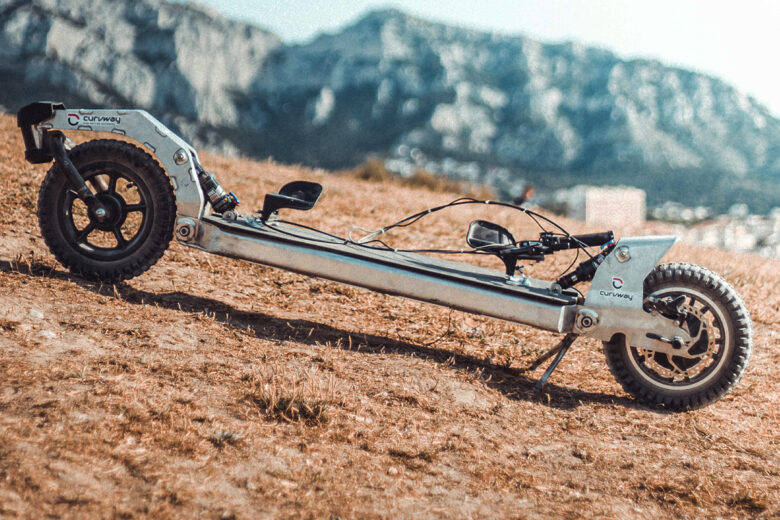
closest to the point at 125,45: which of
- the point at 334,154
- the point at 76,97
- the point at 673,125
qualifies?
the point at 76,97

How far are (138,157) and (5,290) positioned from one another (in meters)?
1.23

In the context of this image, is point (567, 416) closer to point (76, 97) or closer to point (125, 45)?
point (76, 97)

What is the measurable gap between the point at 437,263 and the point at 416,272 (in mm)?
493

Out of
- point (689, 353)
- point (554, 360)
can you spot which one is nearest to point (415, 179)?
point (554, 360)

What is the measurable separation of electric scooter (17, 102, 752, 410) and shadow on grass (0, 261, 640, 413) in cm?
14

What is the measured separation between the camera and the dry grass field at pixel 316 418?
2.61 m

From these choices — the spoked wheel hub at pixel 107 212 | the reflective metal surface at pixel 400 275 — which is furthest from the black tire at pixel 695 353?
the spoked wheel hub at pixel 107 212

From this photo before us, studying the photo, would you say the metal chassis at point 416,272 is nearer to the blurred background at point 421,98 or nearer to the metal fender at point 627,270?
the metal fender at point 627,270

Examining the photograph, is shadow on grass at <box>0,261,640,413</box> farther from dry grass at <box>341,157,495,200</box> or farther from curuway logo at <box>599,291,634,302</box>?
dry grass at <box>341,157,495,200</box>

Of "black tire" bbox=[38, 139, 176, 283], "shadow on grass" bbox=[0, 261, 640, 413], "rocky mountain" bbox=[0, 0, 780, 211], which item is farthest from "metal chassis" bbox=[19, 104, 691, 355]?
"rocky mountain" bbox=[0, 0, 780, 211]

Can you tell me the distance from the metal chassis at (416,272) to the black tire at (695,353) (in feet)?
0.38

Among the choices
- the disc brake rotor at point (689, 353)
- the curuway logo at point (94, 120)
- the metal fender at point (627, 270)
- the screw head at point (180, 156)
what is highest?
the curuway logo at point (94, 120)

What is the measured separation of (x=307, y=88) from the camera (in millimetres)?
162750

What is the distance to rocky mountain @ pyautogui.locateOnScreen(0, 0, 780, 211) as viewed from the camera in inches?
4523
